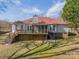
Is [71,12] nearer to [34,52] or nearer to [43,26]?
[43,26]

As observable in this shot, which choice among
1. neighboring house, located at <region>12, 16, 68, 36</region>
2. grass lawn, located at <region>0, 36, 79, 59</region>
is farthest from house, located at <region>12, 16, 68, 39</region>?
grass lawn, located at <region>0, 36, 79, 59</region>

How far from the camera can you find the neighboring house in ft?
134

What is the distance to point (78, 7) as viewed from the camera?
3812 cm

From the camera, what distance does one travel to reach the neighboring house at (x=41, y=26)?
4094cm

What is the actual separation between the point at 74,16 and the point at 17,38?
1170cm

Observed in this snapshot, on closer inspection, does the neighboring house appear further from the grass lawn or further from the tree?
the grass lawn

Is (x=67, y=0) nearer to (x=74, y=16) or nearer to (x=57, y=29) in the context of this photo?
(x=74, y=16)

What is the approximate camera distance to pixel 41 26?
4116cm

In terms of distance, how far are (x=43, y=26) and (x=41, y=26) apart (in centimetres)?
55

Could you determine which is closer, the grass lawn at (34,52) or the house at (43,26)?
the grass lawn at (34,52)

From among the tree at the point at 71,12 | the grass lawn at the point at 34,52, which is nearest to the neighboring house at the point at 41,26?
the tree at the point at 71,12

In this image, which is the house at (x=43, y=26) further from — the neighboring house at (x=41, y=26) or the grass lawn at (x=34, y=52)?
the grass lawn at (x=34, y=52)

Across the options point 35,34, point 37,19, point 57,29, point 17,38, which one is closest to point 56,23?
point 57,29

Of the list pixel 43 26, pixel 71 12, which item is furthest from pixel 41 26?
pixel 71 12
